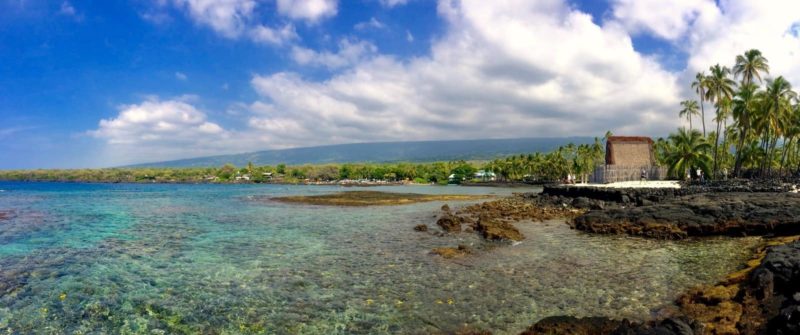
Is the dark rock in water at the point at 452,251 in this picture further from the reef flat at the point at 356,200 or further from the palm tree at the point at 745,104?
the palm tree at the point at 745,104

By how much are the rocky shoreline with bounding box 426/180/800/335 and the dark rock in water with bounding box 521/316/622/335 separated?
2 centimetres

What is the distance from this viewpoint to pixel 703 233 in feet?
83.7

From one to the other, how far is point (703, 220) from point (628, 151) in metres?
51.9

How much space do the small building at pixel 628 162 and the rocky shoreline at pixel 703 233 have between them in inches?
421

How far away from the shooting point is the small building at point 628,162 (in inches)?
2589

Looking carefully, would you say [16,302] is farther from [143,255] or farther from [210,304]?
[143,255]

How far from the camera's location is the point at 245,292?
14.7 meters

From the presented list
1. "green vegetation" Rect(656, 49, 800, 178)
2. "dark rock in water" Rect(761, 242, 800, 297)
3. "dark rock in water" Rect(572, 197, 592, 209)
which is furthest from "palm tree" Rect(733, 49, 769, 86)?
"dark rock in water" Rect(761, 242, 800, 297)

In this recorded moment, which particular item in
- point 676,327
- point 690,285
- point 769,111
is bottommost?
point 690,285

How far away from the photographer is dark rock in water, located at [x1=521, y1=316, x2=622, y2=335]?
10195 millimetres

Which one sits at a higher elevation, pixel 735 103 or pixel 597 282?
pixel 735 103

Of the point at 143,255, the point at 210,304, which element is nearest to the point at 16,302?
the point at 210,304

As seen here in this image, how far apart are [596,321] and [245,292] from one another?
10.9 metres

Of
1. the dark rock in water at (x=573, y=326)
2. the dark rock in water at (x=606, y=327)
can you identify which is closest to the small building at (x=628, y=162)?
the dark rock in water at (x=573, y=326)
